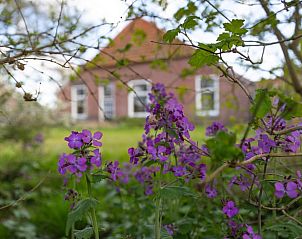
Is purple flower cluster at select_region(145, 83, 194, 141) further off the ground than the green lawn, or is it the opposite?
purple flower cluster at select_region(145, 83, 194, 141)

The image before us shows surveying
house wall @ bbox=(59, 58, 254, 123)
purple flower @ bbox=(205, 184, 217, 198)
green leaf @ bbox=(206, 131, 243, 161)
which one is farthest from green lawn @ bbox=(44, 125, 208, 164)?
green leaf @ bbox=(206, 131, 243, 161)

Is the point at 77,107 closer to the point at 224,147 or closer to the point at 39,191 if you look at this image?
the point at 39,191

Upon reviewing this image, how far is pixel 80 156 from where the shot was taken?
0.88 metres

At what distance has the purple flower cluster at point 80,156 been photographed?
33.8 inches

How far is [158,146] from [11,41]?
900mm

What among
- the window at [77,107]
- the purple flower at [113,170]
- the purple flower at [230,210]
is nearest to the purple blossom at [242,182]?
the purple flower at [230,210]

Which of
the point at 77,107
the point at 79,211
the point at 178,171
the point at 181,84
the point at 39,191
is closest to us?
the point at 79,211

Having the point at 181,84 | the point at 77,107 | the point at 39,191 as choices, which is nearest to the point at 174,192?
the point at 181,84

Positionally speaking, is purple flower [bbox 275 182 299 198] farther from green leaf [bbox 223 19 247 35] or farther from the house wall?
the house wall

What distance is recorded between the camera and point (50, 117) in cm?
659

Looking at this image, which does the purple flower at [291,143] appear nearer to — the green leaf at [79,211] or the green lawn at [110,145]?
the green leaf at [79,211]

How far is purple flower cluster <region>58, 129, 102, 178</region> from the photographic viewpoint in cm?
86

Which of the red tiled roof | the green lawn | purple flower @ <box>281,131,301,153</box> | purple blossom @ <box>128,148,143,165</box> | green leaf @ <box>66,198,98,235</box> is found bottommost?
the green lawn

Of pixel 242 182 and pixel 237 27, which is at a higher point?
pixel 237 27
